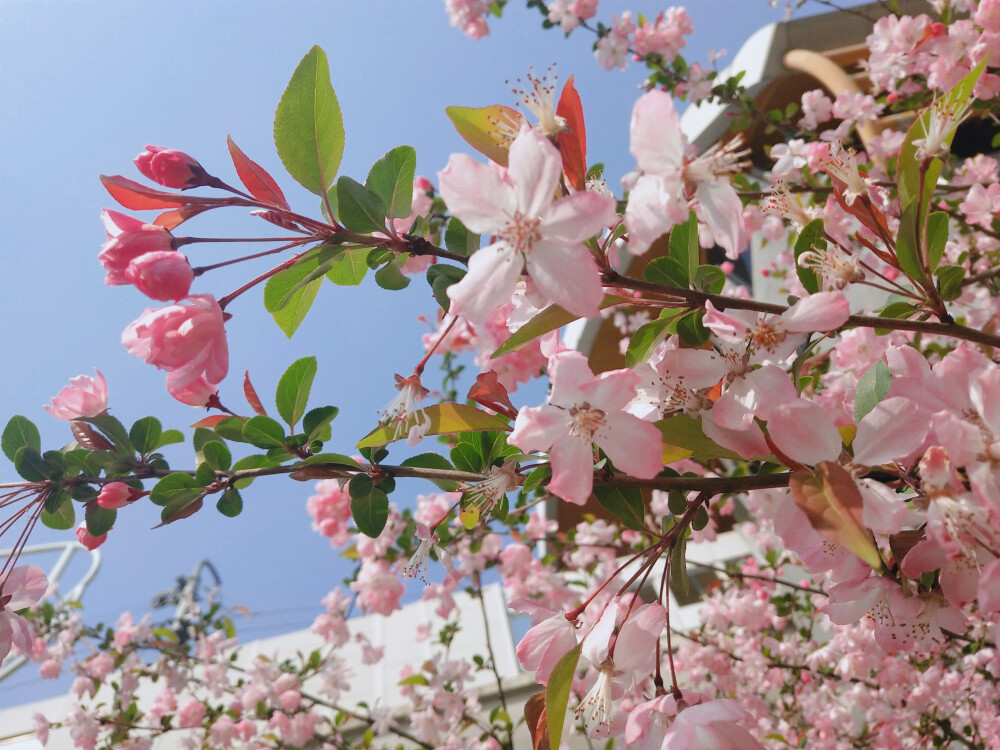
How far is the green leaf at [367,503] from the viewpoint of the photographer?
0.68m

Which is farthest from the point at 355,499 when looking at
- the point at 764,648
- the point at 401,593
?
the point at 764,648

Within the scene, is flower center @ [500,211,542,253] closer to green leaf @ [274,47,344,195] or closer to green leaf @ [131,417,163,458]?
green leaf @ [274,47,344,195]

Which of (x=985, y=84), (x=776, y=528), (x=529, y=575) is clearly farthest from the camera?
(x=529, y=575)

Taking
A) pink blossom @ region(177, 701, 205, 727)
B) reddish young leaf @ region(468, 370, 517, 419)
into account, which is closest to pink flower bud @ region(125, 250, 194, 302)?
reddish young leaf @ region(468, 370, 517, 419)

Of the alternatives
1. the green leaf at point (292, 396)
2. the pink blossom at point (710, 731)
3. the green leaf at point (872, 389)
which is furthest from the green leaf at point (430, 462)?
the green leaf at point (872, 389)

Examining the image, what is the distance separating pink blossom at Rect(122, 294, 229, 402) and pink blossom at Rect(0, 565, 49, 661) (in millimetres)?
392

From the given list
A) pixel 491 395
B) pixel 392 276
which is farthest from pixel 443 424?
pixel 392 276

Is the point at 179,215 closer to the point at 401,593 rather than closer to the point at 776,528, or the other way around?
the point at 776,528

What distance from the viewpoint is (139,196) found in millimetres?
599

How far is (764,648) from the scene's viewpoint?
276 cm

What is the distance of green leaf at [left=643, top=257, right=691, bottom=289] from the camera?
0.61 meters

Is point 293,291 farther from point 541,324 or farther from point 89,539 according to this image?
point 89,539

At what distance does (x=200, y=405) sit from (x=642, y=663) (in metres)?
0.58

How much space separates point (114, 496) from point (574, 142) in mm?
630
